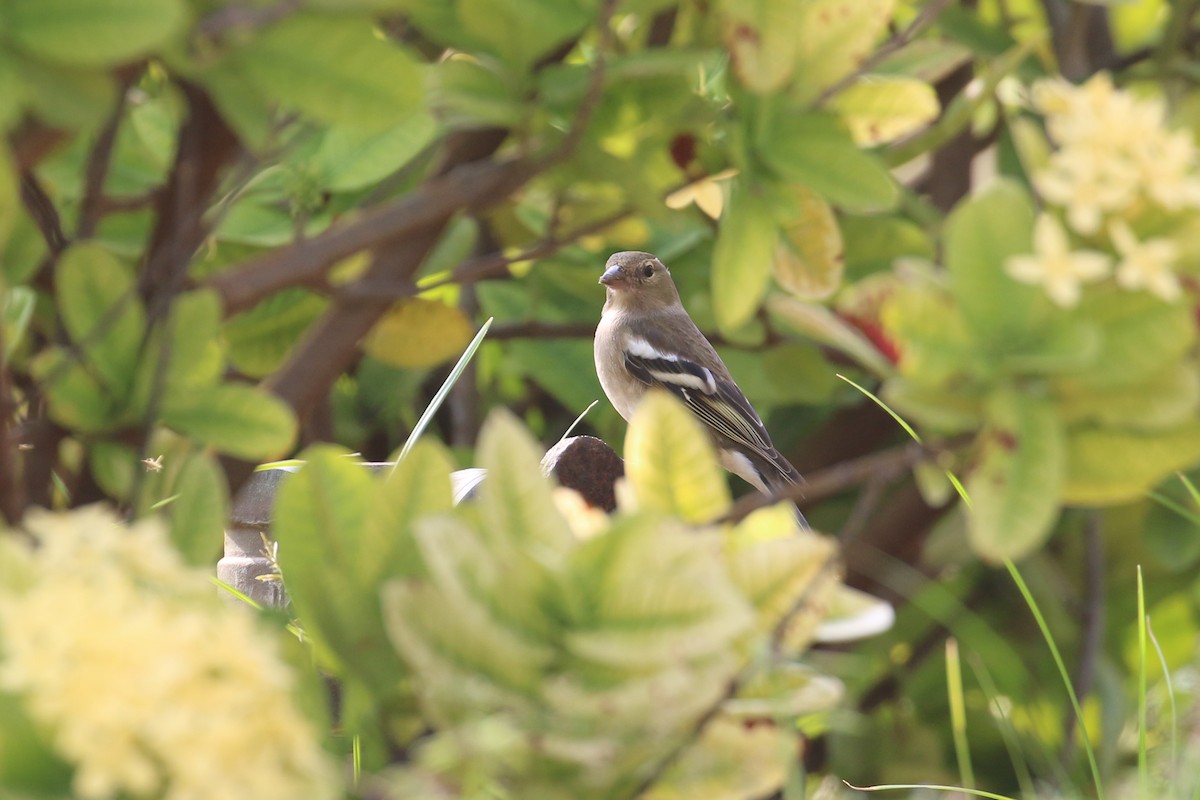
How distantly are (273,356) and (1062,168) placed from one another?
1054 millimetres

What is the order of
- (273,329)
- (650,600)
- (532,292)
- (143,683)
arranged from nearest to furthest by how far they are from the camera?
(143,683) < (650,600) < (273,329) < (532,292)

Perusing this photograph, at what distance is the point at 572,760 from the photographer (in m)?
0.70

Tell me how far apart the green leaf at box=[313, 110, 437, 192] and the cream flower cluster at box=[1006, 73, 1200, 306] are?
0.65 metres

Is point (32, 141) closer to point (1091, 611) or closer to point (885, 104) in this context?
point (885, 104)

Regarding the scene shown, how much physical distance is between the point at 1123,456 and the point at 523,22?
0.57m

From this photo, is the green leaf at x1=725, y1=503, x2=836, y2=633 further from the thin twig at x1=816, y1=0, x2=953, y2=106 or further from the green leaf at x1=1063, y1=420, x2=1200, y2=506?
the thin twig at x1=816, y1=0, x2=953, y2=106

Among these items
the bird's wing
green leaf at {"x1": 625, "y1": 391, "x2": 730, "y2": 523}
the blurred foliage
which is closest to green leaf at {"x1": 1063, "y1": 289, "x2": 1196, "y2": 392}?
the blurred foliage

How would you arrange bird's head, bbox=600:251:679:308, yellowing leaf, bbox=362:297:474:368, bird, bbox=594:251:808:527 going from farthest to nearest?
bird's head, bbox=600:251:679:308
bird, bbox=594:251:808:527
yellowing leaf, bbox=362:297:474:368

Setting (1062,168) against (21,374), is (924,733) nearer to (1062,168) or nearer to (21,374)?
(21,374)

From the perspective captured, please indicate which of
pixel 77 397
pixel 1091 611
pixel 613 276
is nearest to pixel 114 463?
pixel 77 397

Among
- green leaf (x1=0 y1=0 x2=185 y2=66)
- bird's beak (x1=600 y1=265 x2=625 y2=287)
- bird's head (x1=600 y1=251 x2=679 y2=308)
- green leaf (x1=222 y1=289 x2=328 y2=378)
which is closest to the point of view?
green leaf (x1=0 y1=0 x2=185 y2=66)

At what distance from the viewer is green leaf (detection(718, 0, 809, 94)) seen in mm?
1036

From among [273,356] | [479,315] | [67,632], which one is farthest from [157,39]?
[479,315]

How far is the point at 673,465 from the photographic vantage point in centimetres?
83
